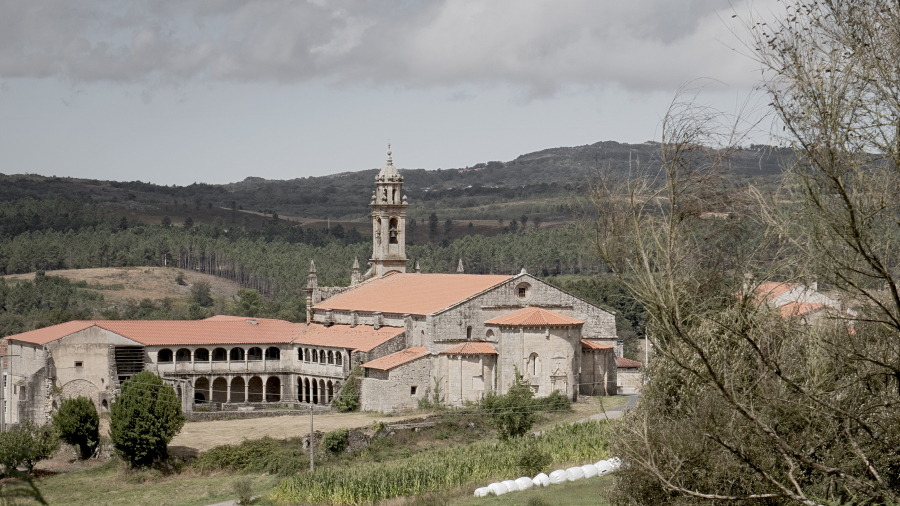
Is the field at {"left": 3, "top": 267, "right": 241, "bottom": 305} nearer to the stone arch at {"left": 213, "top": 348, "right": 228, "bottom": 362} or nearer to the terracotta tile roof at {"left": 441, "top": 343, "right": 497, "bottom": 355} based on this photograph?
the stone arch at {"left": 213, "top": 348, "right": 228, "bottom": 362}

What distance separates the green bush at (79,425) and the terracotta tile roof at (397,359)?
582 inches

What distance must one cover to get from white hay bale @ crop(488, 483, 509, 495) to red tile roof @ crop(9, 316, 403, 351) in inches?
908

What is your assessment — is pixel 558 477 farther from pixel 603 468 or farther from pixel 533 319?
pixel 533 319

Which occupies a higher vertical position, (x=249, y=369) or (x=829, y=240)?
(x=829, y=240)

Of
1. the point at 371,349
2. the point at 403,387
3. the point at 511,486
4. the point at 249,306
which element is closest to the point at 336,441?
the point at 403,387

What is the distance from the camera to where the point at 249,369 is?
69.6m

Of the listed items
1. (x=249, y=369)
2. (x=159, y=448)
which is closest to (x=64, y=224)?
(x=249, y=369)

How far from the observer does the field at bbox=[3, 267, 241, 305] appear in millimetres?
144875

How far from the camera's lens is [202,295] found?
141m

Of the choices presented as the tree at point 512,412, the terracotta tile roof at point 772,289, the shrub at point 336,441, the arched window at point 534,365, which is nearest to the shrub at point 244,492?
the shrub at point 336,441

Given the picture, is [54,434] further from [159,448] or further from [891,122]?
[891,122]

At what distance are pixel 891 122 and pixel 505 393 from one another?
4411 cm

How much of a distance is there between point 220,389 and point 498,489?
3514cm

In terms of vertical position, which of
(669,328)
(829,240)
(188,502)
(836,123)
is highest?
(836,123)
